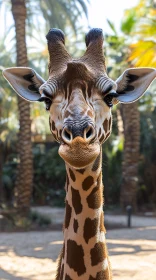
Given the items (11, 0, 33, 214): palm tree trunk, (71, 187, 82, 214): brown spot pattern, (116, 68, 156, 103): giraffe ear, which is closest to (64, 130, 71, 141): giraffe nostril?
(71, 187, 82, 214): brown spot pattern

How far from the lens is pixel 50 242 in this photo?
12.4 meters

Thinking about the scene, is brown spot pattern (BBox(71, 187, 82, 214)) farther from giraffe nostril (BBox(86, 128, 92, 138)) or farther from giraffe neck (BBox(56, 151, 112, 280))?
giraffe nostril (BBox(86, 128, 92, 138))

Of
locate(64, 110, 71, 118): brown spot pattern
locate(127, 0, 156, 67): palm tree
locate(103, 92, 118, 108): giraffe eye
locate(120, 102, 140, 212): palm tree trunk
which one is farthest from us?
locate(120, 102, 140, 212): palm tree trunk

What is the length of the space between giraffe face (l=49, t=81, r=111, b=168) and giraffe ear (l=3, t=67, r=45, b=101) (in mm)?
542

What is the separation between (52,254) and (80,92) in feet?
26.8

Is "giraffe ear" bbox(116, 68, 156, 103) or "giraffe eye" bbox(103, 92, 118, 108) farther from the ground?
"giraffe ear" bbox(116, 68, 156, 103)

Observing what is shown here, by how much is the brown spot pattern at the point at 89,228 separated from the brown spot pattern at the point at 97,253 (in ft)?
0.25

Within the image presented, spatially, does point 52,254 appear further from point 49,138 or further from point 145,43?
point 49,138

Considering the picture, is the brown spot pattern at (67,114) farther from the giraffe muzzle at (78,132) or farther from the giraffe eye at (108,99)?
the giraffe eye at (108,99)

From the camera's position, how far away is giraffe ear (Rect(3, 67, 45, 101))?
365 cm

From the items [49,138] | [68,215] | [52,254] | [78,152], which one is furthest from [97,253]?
[49,138]

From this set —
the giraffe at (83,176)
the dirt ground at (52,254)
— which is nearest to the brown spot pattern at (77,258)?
the giraffe at (83,176)

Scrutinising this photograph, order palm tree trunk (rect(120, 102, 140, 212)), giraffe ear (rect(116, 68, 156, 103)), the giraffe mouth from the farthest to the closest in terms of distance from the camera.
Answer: palm tree trunk (rect(120, 102, 140, 212)) < giraffe ear (rect(116, 68, 156, 103)) < the giraffe mouth

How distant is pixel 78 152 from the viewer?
2.63 meters
